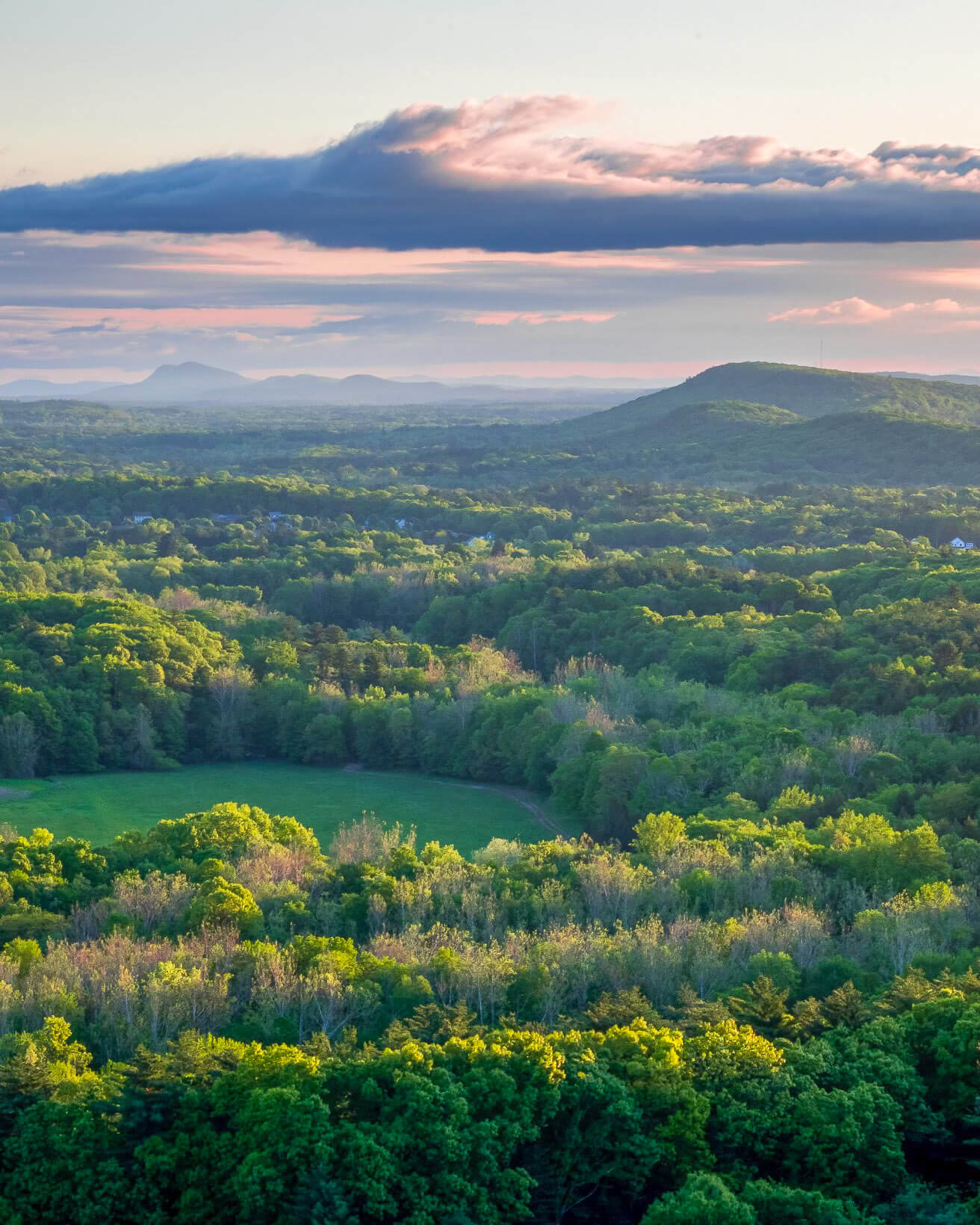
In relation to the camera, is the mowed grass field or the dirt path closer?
the mowed grass field

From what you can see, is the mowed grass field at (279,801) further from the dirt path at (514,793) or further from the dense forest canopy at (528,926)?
Answer: the dense forest canopy at (528,926)

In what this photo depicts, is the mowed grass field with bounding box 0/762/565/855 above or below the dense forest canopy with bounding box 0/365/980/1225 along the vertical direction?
below

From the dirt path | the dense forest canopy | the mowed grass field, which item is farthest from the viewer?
the dirt path

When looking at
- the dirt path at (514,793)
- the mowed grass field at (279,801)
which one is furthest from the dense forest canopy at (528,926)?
the mowed grass field at (279,801)

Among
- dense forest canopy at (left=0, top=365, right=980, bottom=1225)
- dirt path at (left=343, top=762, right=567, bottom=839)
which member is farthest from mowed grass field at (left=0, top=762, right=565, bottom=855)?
dense forest canopy at (left=0, top=365, right=980, bottom=1225)

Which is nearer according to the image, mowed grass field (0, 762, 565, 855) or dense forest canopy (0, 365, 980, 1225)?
dense forest canopy (0, 365, 980, 1225)

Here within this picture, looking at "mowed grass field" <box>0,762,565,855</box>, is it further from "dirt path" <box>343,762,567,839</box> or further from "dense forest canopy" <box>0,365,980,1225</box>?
"dense forest canopy" <box>0,365,980,1225</box>

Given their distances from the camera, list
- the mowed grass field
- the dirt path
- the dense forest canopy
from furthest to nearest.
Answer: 1. the dirt path
2. the mowed grass field
3. the dense forest canopy

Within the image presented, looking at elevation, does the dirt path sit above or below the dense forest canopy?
below
